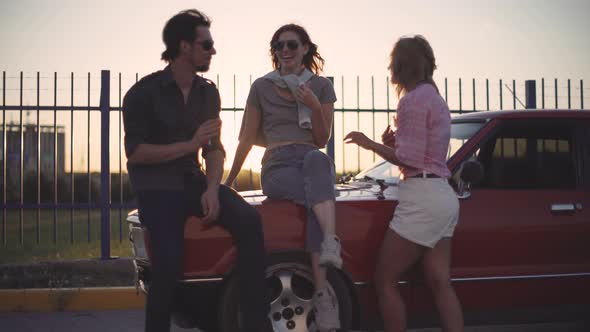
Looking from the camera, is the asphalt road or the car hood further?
the asphalt road

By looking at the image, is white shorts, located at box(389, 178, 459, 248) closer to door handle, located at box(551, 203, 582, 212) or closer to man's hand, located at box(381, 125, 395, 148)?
man's hand, located at box(381, 125, 395, 148)

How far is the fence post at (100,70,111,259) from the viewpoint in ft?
27.3

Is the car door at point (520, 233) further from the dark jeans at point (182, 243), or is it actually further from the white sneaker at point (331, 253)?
the dark jeans at point (182, 243)

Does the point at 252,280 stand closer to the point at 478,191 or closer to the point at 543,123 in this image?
the point at 478,191

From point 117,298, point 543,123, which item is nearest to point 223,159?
point 543,123

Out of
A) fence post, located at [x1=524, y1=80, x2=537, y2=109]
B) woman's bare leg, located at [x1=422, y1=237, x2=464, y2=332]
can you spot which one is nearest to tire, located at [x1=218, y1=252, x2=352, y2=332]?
woman's bare leg, located at [x1=422, y1=237, x2=464, y2=332]

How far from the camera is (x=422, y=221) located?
3.63m

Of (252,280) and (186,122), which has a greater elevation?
(186,122)

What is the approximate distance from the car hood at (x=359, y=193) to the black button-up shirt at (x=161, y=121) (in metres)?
0.64

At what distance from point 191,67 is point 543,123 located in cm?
238

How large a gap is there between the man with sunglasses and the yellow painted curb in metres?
3.45

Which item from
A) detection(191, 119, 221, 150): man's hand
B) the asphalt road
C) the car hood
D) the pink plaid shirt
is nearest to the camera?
detection(191, 119, 221, 150): man's hand

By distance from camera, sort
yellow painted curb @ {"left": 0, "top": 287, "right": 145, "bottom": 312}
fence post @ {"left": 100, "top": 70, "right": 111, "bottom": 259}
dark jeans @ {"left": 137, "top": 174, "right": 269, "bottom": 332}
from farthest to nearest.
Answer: fence post @ {"left": 100, "top": 70, "right": 111, "bottom": 259} → yellow painted curb @ {"left": 0, "top": 287, "right": 145, "bottom": 312} → dark jeans @ {"left": 137, "top": 174, "right": 269, "bottom": 332}

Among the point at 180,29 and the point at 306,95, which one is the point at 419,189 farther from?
the point at 180,29
